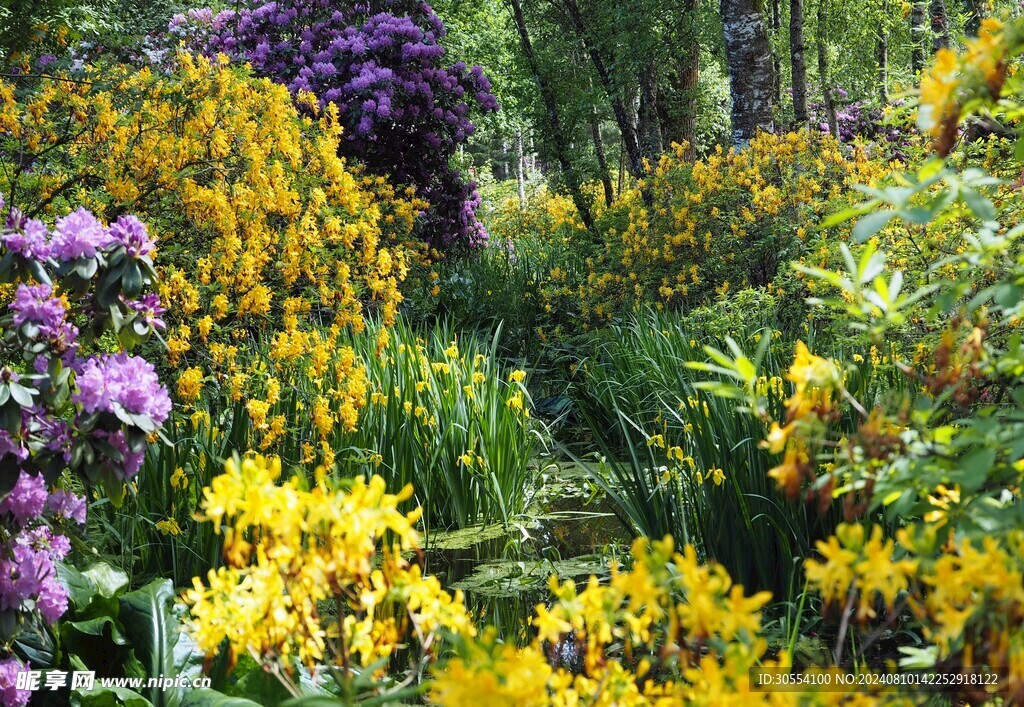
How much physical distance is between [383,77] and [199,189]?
4954mm

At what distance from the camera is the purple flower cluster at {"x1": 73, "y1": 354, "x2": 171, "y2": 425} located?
2.32 m

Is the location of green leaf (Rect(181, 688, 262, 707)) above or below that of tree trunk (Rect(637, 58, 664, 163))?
below

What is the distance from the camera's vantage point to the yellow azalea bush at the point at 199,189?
407cm

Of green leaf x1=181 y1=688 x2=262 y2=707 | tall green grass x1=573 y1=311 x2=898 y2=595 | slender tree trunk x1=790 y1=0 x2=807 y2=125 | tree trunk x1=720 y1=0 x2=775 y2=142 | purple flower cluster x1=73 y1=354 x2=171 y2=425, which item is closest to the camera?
purple flower cluster x1=73 y1=354 x2=171 y2=425

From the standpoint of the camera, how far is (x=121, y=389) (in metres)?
2.35

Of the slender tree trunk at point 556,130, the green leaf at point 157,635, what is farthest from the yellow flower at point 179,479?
the slender tree trunk at point 556,130

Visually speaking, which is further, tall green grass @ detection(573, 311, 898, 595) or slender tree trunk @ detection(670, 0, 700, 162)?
slender tree trunk @ detection(670, 0, 700, 162)

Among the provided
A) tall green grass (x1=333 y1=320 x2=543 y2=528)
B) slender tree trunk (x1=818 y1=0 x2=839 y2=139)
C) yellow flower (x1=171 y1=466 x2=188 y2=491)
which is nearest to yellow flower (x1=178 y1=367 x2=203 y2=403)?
yellow flower (x1=171 y1=466 x2=188 y2=491)

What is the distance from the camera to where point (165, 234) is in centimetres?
425

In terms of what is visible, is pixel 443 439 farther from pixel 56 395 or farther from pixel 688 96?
pixel 688 96

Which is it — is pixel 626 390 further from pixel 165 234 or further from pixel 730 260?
pixel 165 234

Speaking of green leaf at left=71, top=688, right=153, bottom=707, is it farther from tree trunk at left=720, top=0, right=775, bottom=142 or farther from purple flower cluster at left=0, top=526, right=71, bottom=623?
tree trunk at left=720, top=0, right=775, bottom=142

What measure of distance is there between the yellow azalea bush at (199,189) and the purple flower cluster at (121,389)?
49.2 inches

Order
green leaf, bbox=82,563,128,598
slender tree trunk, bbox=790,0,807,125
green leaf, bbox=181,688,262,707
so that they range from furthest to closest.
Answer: slender tree trunk, bbox=790,0,807,125, green leaf, bbox=82,563,128,598, green leaf, bbox=181,688,262,707
